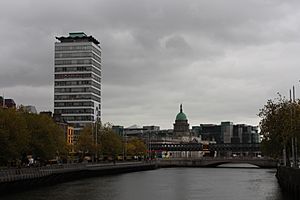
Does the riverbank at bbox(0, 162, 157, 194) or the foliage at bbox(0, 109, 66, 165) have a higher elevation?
the foliage at bbox(0, 109, 66, 165)

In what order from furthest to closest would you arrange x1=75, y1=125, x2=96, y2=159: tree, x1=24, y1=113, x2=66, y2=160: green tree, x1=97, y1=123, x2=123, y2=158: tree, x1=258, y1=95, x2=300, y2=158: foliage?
x1=97, y1=123, x2=123, y2=158: tree, x1=75, y1=125, x2=96, y2=159: tree, x1=24, y1=113, x2=66, y2=160: green tree, x1=258, y1=95, x2=300, y2=158: foliage

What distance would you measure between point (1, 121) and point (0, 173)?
11.0m

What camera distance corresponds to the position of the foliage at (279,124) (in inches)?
2778

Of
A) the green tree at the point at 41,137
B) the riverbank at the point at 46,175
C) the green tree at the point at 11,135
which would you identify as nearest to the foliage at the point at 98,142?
the riverbank at the point at 46,175

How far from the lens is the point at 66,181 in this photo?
10025cm

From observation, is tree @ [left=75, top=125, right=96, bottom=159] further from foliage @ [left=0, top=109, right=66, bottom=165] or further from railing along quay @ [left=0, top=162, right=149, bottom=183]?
foliage @ [left=0, top=109, right=66, bottom=165]

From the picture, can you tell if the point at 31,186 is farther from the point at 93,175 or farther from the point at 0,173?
the point at 93,175

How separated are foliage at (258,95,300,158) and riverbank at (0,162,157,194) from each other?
35.1m

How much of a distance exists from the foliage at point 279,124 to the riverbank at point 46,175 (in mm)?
35095

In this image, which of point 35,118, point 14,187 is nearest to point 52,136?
point 35,118

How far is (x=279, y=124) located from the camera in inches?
3177

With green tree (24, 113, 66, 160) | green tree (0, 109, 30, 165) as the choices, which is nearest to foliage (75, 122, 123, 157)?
green tree (24, 113, 66, 160)

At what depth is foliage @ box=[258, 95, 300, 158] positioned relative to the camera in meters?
70.6

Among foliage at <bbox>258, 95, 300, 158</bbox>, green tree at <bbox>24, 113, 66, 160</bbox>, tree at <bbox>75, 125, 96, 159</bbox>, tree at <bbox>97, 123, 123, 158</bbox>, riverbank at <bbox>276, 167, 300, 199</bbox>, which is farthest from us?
tree at <bbox>97, 123, 123, 158</bbox>
